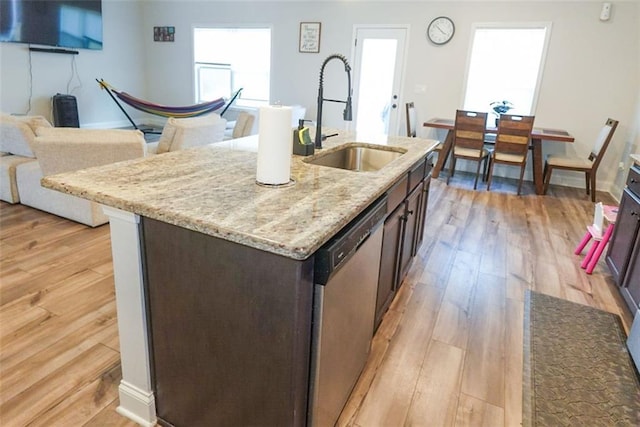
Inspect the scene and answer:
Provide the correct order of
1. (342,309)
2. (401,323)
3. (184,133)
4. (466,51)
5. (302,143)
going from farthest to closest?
(466,51) → (184,133) → (401,323) → (302,143) → (342,309)

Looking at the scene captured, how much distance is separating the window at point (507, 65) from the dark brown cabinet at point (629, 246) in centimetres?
319

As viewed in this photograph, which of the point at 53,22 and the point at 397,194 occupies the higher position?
the point at 53,22

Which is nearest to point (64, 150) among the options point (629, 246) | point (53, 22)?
point (629, 246)

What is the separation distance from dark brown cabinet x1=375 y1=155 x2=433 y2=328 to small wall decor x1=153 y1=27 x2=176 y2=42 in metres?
6.64

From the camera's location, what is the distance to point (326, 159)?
2291 mm

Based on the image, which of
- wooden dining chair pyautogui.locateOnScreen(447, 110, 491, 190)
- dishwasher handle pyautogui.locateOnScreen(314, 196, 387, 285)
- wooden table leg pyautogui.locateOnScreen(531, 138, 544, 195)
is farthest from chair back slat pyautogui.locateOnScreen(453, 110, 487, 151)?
dishwasher handle pyautogui.locateOnScreen(314, 196, 387, 285)

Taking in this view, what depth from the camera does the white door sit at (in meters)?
5.88

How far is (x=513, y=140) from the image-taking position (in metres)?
4.71

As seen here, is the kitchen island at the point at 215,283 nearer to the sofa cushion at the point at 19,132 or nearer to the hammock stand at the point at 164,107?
the sofa cushion at the point at 19,132

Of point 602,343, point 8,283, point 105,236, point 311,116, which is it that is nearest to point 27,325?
point 8,283

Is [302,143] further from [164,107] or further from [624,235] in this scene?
[164,107]

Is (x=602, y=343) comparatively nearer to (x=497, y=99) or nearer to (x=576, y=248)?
(x=576, y=248)

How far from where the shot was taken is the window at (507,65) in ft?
17.1

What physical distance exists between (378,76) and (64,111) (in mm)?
4899
